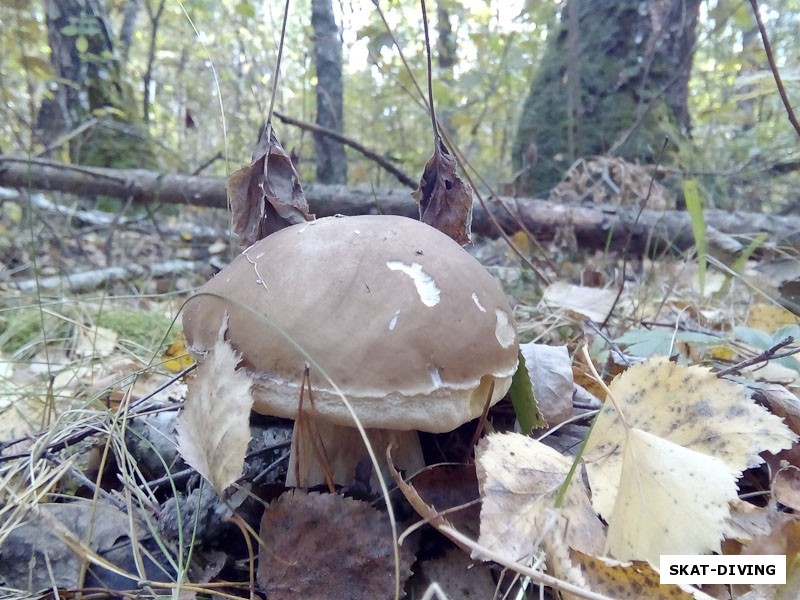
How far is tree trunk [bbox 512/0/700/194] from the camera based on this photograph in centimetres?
512

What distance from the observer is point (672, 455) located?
1.07 meters

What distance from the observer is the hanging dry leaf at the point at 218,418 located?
104 cm

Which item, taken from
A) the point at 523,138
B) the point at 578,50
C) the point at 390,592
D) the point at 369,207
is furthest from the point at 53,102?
the point at 390,592

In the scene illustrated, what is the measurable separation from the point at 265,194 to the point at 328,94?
4.48m

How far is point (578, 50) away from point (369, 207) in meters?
2.92

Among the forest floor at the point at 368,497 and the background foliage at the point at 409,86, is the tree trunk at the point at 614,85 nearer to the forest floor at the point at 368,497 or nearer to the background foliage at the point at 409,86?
the background foliage at the point at 409,86

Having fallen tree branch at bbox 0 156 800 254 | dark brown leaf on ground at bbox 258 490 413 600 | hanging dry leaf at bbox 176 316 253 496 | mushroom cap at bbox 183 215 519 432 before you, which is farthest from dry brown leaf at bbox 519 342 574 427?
fallen tree branch at bbox 0 156 800 254

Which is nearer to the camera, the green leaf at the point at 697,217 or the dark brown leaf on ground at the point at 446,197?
the dark brown leaf on ground at the point at 446,197

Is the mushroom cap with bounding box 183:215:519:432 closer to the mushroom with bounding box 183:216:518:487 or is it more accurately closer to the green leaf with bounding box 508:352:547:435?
the mushroom with bounding box 183:216:518:487

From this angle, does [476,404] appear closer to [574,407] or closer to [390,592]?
[390,592]

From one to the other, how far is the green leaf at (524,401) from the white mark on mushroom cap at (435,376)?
36 centimetres

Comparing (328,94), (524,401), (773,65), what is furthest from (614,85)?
(524,401)

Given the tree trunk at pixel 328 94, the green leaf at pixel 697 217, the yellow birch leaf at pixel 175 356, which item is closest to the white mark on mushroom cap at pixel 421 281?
the yellow birch leaf at pixel 175 356

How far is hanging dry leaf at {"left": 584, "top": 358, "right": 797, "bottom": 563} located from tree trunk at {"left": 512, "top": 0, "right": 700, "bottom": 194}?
13.3 ft
